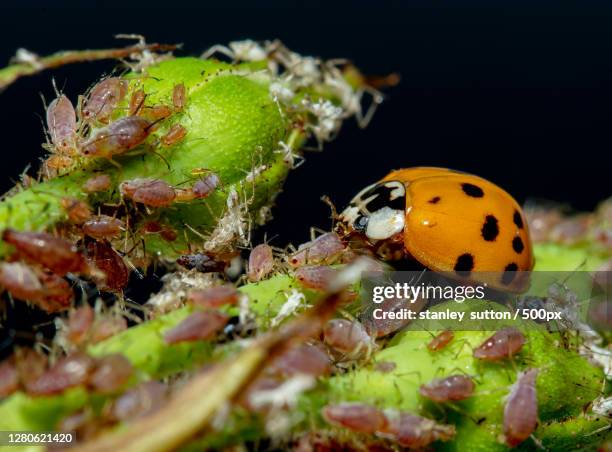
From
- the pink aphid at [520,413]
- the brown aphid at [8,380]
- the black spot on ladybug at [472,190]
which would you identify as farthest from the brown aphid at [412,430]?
the black spot on ladybug at [472,190]

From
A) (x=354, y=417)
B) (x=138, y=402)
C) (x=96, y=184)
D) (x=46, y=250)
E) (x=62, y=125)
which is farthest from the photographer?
(x=62, y=125)

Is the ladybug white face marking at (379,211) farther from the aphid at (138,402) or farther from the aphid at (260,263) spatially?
the aphid at (138,402)

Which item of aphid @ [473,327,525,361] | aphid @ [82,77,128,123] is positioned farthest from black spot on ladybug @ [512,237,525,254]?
aphid @ [82,77,128,123]

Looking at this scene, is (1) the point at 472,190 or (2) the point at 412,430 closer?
(2) the point at 412,430

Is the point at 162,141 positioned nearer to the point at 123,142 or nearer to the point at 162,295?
the point at 123,142

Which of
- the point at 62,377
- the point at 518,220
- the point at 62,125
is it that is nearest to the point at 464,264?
the point at 518,220

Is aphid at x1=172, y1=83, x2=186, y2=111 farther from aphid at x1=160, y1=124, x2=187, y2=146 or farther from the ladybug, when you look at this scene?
the ladybug

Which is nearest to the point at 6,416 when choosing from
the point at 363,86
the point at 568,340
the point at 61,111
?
the point at 61,111

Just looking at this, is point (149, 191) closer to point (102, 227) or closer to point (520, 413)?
point (102, 227)
